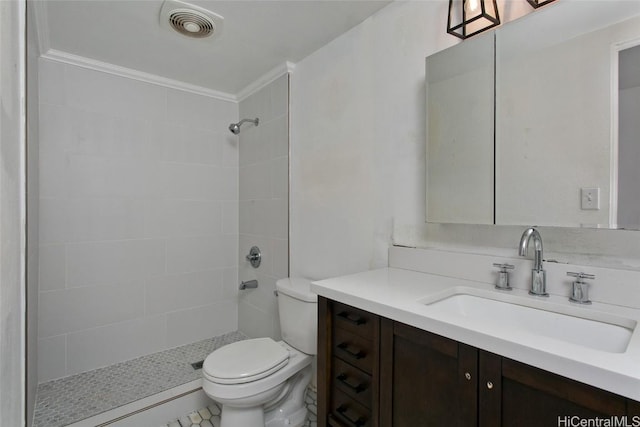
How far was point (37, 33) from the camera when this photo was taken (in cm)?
167

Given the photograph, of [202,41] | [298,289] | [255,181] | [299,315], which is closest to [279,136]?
[255,181]

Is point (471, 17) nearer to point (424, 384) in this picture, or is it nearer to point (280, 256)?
point (424, 384)

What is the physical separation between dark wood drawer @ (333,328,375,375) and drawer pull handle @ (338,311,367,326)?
49mm

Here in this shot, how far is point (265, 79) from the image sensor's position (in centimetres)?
233

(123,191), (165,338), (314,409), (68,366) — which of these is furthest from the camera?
(165,338)

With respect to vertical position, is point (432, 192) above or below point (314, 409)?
above

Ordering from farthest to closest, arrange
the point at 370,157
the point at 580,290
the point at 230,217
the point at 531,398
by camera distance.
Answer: the point at 230,217 → the point at 370,157 → the point at 580,290 → the point at 531,398

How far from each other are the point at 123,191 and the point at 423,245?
202 centimetres

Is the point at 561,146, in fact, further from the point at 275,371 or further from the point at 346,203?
the point at 275,371

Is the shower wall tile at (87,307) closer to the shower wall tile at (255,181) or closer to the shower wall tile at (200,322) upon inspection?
the shower wall tile at (200,322)

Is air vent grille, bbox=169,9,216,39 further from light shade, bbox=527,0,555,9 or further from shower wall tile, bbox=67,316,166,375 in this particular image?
shower wall tile, bbox=67,316,166,375

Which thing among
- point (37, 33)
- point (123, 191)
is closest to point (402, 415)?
point (123, 191)

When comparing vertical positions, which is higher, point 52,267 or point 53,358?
point 52,267

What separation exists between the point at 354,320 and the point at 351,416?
356mm
